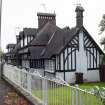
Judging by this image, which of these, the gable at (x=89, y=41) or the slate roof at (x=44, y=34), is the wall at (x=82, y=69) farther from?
the slate roof at (x=44, y=34)

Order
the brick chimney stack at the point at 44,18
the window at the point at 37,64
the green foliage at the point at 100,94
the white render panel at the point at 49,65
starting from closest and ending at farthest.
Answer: the green foliage at the point at 100,94 → the white render panel at the point at 49,65 → the window at the point at 37,64 → the brick chimney stack at the point at 44,18

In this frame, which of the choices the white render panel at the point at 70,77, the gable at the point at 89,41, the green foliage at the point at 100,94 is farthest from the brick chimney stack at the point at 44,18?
the green foliage at the point at 100,94

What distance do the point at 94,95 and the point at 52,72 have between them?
991 inches

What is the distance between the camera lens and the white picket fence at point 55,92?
15.5 ft

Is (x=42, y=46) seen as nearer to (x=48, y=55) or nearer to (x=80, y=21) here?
(x=48, y=55)

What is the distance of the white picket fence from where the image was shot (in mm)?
4719

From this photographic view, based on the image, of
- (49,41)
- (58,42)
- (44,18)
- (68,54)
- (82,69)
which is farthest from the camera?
(44,18)

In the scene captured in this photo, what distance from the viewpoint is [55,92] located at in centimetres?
659

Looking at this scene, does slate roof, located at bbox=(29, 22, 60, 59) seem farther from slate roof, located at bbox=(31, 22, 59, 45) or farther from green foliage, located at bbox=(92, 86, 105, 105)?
green foliage, located at bbox=(92, 86, 105, 105)

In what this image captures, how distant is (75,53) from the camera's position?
97.2 feet

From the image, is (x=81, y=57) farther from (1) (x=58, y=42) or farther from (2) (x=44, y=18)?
(2) (x=44, y=18)

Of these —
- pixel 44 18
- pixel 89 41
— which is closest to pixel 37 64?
pixel 89 41

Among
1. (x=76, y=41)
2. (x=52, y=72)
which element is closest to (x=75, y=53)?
(x=76, y=41)

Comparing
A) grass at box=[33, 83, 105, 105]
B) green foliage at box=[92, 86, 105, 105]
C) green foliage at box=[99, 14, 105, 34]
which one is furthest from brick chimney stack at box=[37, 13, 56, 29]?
green foliage at box=[92, 86, 105, 105]
